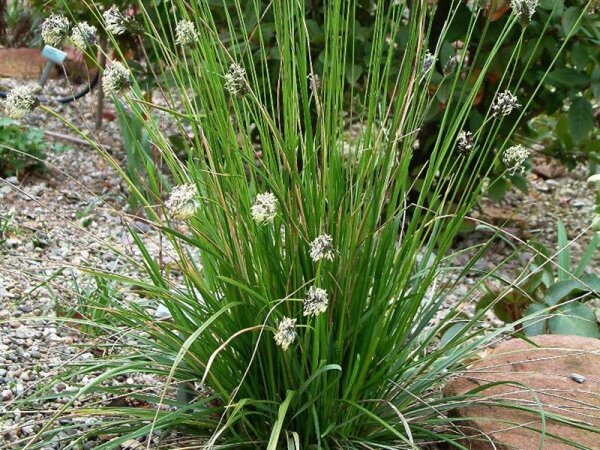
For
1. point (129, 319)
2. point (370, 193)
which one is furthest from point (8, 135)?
point (370, 193)


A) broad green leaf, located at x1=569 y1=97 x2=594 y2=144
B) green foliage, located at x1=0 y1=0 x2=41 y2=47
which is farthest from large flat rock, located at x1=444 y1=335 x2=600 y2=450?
green foliage, located at x1=0 y1=0 x2=41 y2=47

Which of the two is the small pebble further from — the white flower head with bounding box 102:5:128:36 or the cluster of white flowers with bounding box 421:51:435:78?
the white flower head with bounding box 102:5:128:36

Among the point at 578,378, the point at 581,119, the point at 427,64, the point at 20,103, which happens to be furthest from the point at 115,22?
the point at 581,119

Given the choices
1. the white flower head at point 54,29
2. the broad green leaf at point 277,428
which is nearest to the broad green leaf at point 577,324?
the broad green leaf at point 277,428

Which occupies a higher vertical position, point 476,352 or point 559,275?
point 476,352

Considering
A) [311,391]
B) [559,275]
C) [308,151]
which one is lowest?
[559,275]

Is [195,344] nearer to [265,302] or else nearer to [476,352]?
[265,302]

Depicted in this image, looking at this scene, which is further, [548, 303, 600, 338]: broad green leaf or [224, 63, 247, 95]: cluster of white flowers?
[548, 303, 600, 338]: broad green leaf
